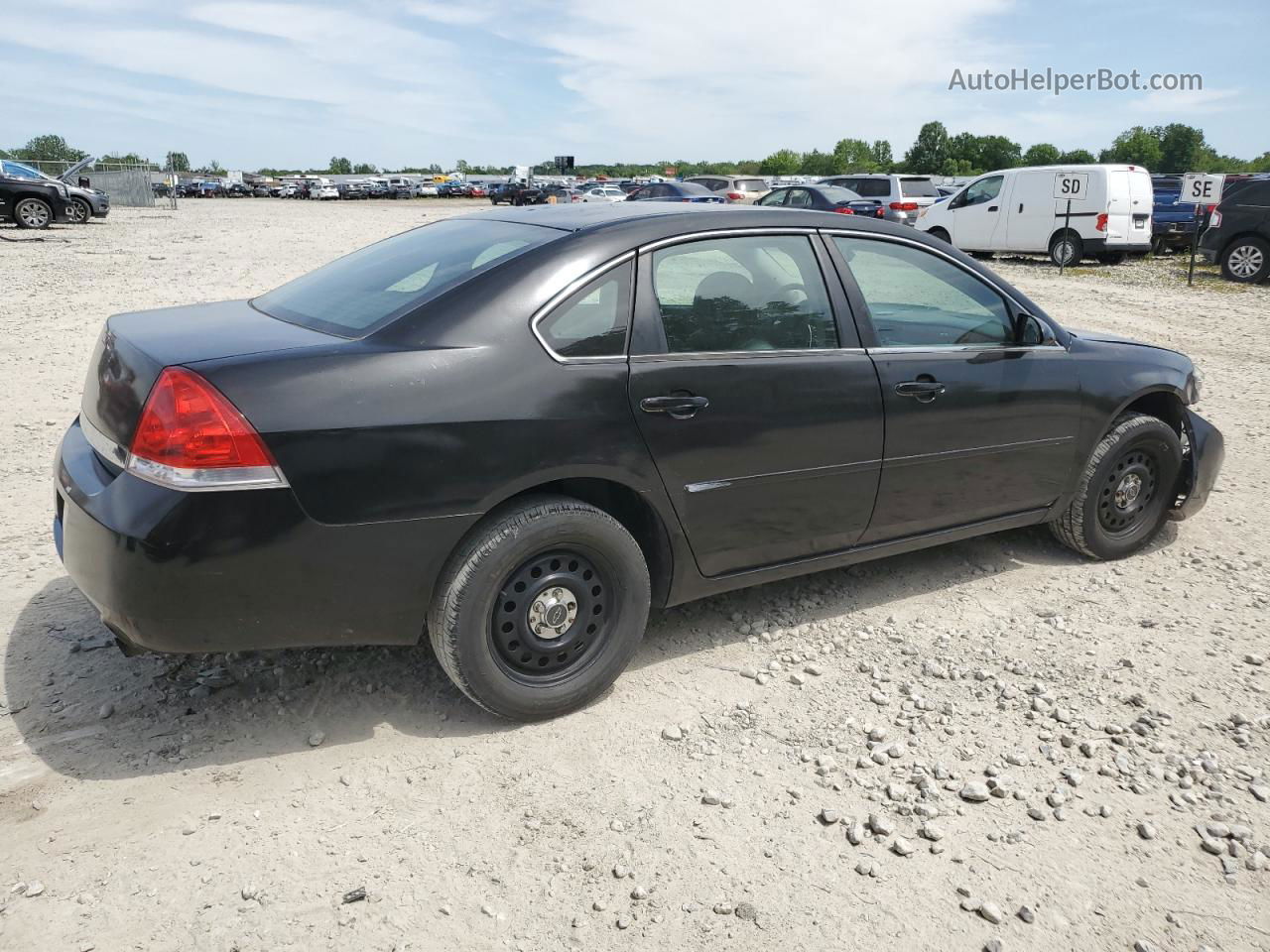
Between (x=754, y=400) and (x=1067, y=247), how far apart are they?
59.9ft

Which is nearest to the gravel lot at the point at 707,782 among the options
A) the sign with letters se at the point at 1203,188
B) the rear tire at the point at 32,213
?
the sign with letters se at the point at 1203,188

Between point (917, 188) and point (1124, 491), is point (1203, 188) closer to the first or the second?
point (917, 188)

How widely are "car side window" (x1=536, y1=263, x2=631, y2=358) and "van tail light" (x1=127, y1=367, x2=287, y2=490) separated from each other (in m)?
0.95

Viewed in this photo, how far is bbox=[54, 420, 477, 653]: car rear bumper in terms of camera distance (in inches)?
106

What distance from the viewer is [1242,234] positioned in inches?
679

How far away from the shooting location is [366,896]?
8.23 ft

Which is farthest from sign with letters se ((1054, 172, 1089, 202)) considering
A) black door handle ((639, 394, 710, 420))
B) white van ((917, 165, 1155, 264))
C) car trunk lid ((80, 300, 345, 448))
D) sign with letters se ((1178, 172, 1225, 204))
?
car trunk lid ((80, 300, 345, 448))

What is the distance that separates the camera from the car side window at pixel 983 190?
20.6 meters

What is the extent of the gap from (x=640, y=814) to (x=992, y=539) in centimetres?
296

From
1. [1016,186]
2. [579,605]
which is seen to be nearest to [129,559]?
[579,605]

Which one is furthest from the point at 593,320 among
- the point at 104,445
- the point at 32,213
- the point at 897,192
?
the point at 32,213

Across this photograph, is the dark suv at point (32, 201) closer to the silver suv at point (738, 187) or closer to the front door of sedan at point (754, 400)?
the silver suv at point (738, 187)

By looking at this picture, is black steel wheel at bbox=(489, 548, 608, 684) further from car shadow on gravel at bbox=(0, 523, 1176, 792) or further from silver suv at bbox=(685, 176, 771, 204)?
silver suv at bbox=(685, 176, 771, 204)

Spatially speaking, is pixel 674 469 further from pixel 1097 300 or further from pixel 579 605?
Answer: pixel 1097 300
